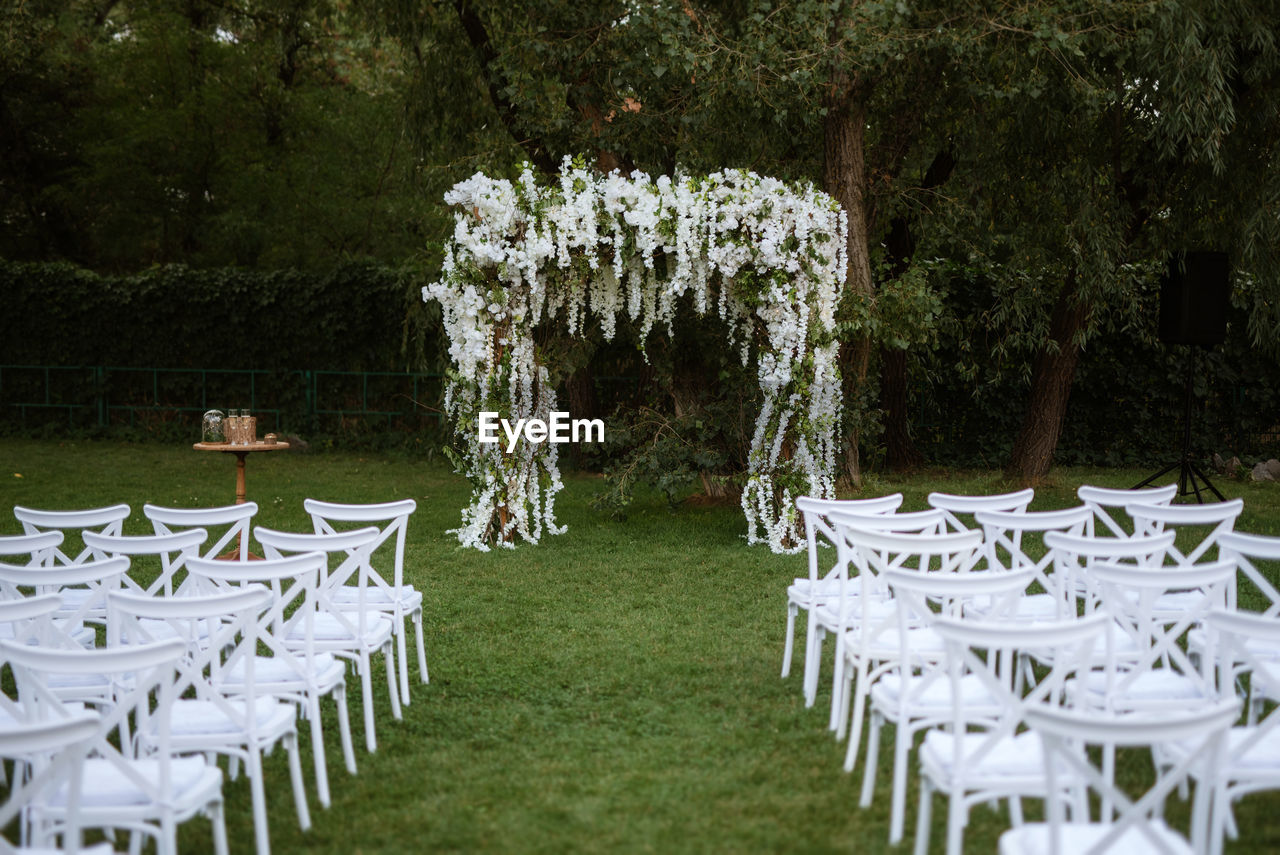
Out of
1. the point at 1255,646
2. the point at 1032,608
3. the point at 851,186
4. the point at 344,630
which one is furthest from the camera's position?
the point at 851,186

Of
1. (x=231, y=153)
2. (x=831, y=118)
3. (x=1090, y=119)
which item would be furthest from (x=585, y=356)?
(x=231, y=153)

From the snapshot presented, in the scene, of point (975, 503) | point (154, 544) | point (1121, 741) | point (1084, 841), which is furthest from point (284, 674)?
point (975, 503)

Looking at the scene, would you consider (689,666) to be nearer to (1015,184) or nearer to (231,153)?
(1015,184)

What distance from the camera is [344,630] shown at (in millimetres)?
4840

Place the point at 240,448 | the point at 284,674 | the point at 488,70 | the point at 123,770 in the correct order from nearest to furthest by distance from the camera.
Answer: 1. the point at 123,770
2. the point at 284,674
3. the point at 240,448
4. the point at 488,70

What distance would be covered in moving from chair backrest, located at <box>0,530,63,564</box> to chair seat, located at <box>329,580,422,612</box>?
1.20 m

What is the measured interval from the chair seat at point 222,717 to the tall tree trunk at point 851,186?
6.80m

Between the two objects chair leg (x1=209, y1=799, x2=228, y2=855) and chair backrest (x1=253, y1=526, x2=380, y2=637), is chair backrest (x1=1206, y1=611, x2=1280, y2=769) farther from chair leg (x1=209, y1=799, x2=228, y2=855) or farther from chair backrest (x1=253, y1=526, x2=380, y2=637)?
chair backrest (x1=253, y1=526, x2=380, y2=637)

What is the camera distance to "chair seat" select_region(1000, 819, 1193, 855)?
8.75 feet

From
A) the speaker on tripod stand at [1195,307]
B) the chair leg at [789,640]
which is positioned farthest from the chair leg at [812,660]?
the speaker on tripod stand at [1195,307]

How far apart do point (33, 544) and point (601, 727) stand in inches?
97.5

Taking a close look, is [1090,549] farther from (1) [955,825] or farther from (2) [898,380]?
(2) [898,380]

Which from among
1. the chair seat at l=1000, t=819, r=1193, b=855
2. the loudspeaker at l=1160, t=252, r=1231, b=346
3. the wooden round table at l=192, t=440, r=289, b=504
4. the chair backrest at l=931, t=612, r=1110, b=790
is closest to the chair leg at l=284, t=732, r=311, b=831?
the chair backrest at l=931, t=612, r=1110, b=790

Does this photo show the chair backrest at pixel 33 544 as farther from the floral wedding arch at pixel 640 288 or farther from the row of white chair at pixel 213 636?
the floral wedding arch at pixel 640 288
